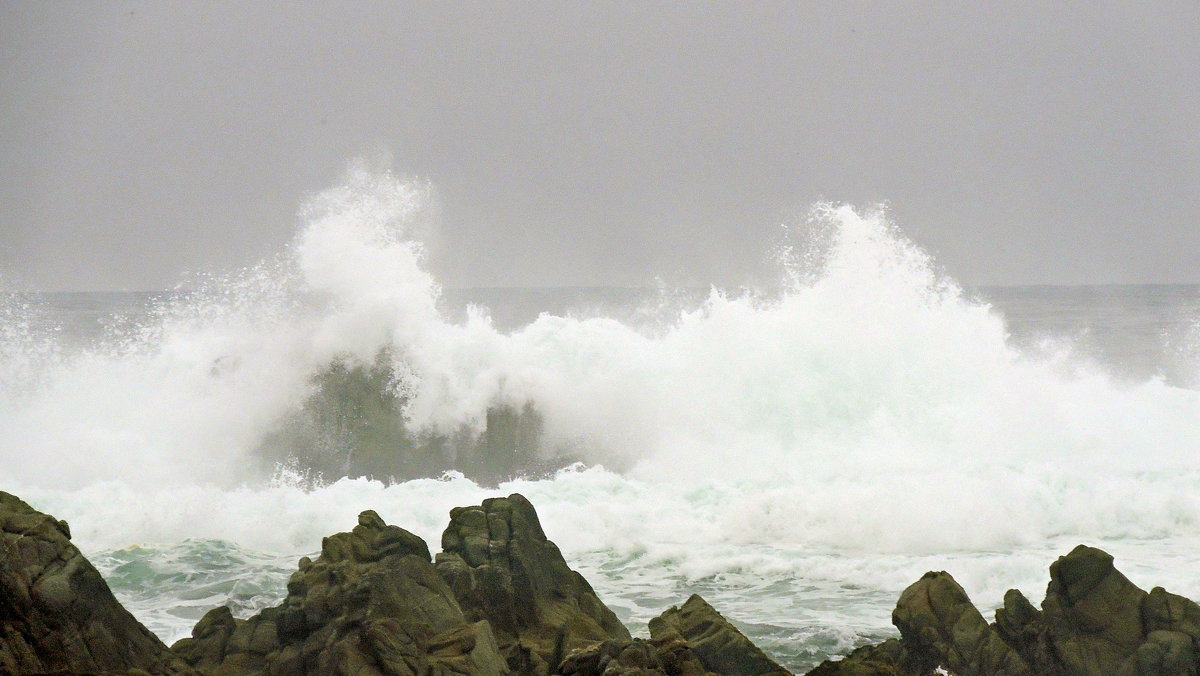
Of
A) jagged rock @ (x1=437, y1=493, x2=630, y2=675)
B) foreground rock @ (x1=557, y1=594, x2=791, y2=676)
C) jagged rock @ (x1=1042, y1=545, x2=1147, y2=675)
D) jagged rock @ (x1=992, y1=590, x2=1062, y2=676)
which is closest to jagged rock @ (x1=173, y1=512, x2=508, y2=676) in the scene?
jagged rock @ (x1=437, y1=493, x2=630, y2=675)

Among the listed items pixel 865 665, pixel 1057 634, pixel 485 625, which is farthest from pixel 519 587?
pixel 1057 634

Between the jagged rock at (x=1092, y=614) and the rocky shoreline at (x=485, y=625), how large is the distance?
0.01 metres

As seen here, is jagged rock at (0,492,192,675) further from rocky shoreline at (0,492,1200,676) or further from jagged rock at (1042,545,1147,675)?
jagged rock at (1042,545,1147,675)

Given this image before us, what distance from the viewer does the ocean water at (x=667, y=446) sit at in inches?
566

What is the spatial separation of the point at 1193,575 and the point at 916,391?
10896 millimetres

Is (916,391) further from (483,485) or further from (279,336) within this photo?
(279,336)

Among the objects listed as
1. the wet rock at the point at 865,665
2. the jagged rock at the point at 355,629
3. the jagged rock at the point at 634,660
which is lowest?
the wet rock at the point at 865,665

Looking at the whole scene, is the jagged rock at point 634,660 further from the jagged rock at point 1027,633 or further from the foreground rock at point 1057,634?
the jagged rock at point 1027,633

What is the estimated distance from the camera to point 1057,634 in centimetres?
885

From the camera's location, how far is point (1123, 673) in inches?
335

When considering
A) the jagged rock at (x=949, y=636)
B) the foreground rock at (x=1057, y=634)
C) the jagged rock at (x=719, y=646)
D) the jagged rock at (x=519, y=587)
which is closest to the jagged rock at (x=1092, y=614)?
the foreground rock at (x=1057, y=634)

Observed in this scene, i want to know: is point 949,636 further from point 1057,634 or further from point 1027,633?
point 1057,634

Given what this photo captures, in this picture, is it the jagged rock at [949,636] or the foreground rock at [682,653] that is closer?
the foreground rock at [682,653]

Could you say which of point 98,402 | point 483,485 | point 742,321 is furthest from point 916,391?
point 98,402
